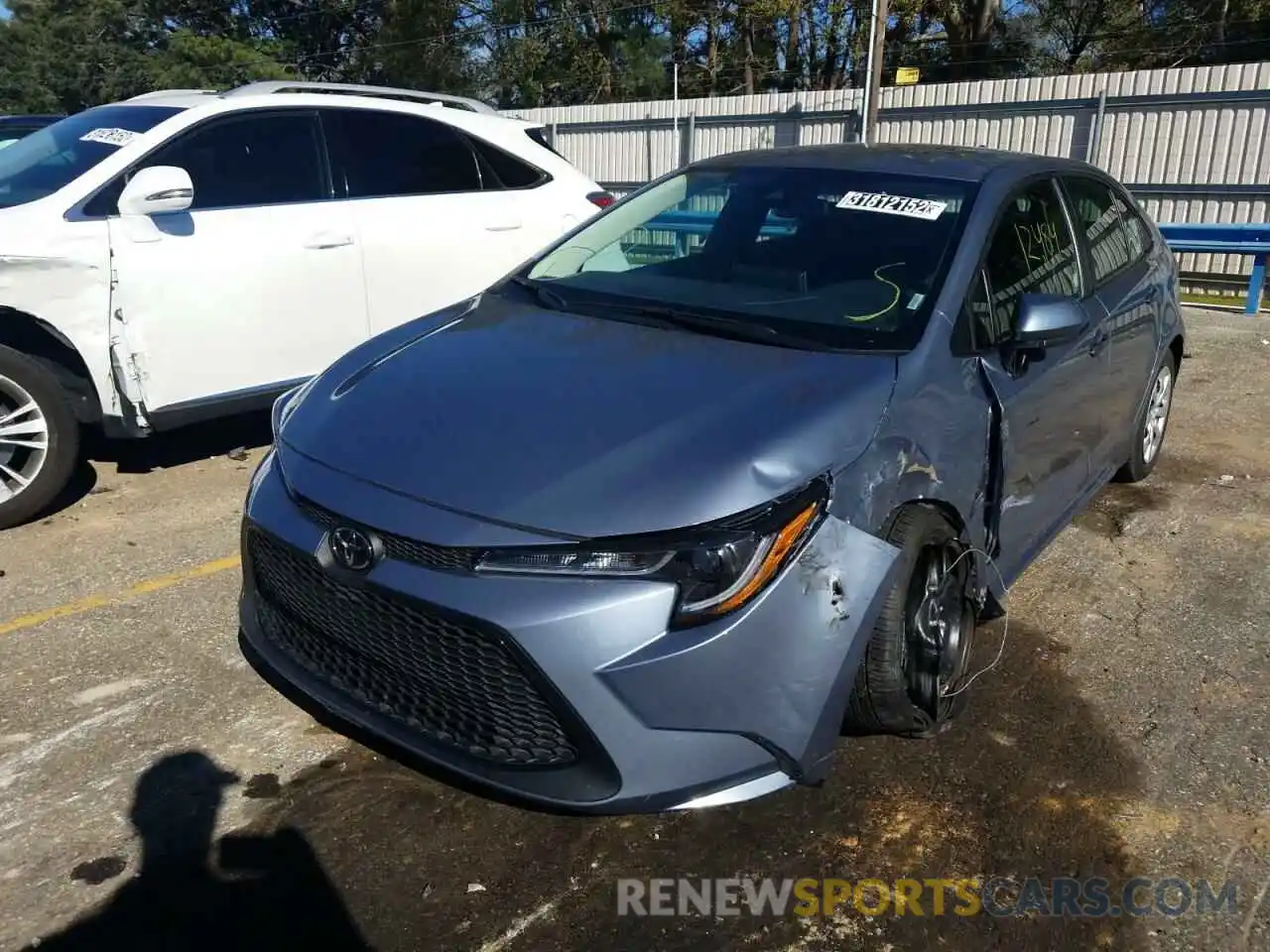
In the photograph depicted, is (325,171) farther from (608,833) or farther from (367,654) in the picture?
(608,833)

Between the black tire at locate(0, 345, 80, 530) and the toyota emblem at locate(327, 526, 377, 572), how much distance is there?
2632 millimetres

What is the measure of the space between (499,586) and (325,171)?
372 centimetres

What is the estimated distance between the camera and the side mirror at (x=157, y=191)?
4.34 meters

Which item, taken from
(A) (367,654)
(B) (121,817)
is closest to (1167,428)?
(A) (367,654)

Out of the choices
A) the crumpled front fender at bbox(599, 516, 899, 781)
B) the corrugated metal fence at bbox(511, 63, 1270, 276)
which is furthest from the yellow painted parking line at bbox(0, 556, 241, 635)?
the corrugated metal fence at bbox(511, 63, 1270, 276)

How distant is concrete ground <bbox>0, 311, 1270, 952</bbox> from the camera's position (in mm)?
2324

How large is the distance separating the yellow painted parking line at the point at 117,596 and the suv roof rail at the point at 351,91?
2452mm

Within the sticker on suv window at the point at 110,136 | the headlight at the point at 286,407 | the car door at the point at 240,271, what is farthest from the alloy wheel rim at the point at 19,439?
the headlight at the point at 286,407

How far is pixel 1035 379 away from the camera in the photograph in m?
3.29

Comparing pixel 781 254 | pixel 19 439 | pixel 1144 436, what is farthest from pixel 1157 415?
pixel 19 439

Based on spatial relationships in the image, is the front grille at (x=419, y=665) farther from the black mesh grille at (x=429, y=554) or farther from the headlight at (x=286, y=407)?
the headlight at (x=286, y=407)

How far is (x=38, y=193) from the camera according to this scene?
447 centimetres

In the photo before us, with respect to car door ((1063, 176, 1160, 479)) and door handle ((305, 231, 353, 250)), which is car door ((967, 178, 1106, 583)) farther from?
door handle ((305, 231, 353, 250))

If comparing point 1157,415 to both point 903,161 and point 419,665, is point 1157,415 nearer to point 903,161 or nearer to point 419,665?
point 903,161
